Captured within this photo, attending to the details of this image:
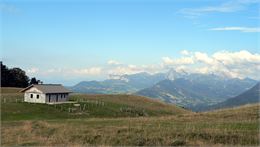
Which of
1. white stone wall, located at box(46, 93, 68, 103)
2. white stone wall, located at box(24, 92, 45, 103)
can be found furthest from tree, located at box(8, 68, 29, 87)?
white stone wall, located at box(24, 92, 45, 103)

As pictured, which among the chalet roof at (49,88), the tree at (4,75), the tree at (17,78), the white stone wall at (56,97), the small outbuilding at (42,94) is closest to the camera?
the small outbuilding at (42,94)

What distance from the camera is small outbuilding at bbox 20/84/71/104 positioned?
94.2m

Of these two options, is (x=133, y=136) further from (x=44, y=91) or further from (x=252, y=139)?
(x=44, y=91)

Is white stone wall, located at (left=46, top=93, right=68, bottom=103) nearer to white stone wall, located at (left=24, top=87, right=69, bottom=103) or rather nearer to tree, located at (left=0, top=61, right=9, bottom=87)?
white stone wall, located at (left=24, top=87, right=69, bottom=103)

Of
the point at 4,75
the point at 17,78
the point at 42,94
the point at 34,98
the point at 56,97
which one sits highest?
the point at 4,75

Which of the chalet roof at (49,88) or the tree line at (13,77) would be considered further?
the tree line at (13,77)

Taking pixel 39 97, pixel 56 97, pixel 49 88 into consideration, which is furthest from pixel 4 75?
pixel 39 97

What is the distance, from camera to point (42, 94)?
308ft

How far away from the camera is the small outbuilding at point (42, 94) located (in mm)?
94188

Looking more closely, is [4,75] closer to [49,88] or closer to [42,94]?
[49,88]

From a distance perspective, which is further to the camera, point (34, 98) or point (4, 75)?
point (4, 75)

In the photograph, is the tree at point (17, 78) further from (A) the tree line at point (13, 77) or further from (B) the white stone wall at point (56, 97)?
(B) the white stone wall at point (56, 97)

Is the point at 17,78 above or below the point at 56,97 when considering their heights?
above

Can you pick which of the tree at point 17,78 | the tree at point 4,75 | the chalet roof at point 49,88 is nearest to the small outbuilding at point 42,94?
the chalet roof at point 49,88
